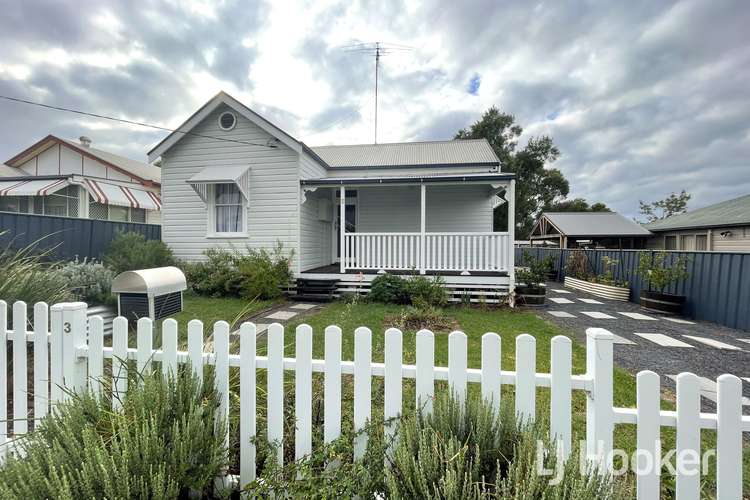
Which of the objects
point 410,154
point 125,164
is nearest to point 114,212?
point 125,164

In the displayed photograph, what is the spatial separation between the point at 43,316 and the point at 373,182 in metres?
6.95

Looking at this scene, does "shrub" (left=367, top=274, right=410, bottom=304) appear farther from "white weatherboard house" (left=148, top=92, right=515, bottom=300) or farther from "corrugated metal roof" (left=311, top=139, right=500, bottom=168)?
"corrugated metal roof" (left=311, top=139, right=500, bottom=168)

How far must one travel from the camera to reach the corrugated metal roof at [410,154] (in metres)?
11.7

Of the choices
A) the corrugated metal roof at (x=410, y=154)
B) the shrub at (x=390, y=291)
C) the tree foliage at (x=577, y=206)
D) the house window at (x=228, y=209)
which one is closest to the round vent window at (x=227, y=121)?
the house window at (x=228, y=209)

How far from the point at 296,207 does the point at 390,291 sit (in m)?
3.50

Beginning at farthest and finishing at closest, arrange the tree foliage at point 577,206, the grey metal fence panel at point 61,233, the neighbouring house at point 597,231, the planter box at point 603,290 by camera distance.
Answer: the tree foliage at point 577,206 < the neighbouring house at point 597,231 < the planter box at point 603,290 < the grey metal fence panel at point 61,233

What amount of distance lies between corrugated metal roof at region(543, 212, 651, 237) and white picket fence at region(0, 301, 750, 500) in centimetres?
2042

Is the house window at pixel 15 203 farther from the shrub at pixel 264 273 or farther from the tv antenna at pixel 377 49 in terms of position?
the tv antenna at pixel 377 49

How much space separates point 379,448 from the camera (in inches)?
59.1

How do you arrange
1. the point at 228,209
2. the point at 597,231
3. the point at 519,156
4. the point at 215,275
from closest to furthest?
1. the point at 215,275
2. the point at 228,209
3. the point at 597,231
4. the point at 519,156

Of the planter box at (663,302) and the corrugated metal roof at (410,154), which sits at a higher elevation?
the corrugated metal roof at (410,154)

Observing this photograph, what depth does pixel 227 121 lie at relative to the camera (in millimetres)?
9008

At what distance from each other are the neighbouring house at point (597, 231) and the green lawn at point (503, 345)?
15.4 m

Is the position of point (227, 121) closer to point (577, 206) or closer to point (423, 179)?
point (423, 179)
